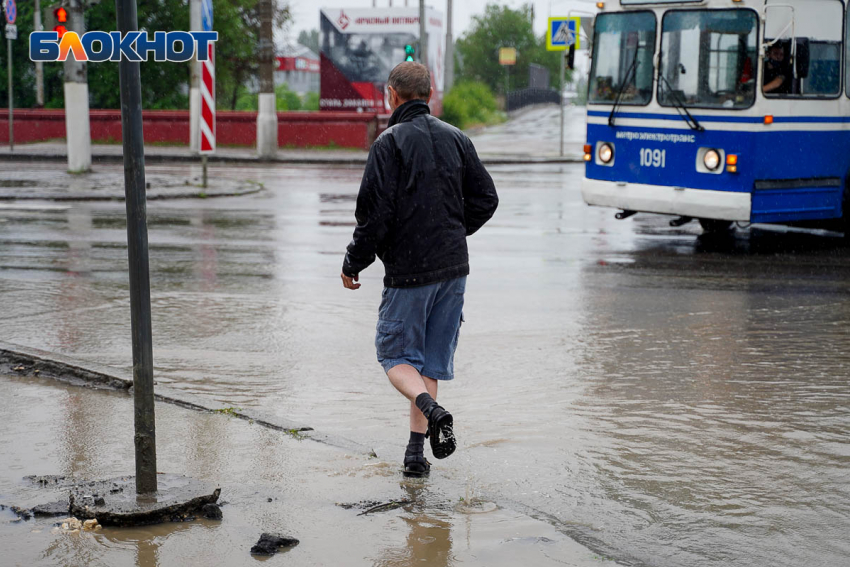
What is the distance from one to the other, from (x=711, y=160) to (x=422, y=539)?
30.5 ft

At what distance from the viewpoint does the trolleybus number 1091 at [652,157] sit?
13047mm

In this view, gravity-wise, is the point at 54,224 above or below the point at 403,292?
below

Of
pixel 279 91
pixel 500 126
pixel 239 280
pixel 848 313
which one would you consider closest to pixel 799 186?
pixel 848 313

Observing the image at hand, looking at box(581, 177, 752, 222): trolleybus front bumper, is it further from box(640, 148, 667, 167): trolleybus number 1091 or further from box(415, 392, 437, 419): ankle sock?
box(415, 392, 437, 419): ankle sock

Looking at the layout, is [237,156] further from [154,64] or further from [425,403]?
[425,403]

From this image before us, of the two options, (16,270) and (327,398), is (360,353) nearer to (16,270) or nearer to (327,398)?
(327,398)

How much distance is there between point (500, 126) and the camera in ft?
158

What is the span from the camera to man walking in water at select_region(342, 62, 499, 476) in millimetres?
4684

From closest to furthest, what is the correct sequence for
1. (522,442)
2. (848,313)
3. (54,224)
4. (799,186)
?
(522,442), (848,313), (799,186), (54,224)

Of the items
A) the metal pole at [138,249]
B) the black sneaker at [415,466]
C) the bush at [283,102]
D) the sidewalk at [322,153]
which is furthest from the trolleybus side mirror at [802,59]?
the bush at [283,102]

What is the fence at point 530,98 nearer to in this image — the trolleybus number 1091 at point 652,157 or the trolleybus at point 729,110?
the trolleybus at point 729,110

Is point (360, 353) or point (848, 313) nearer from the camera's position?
point (360, 353)

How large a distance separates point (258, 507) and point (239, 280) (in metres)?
6.13

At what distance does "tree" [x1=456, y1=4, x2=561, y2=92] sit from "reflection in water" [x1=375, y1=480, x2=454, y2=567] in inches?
2550
